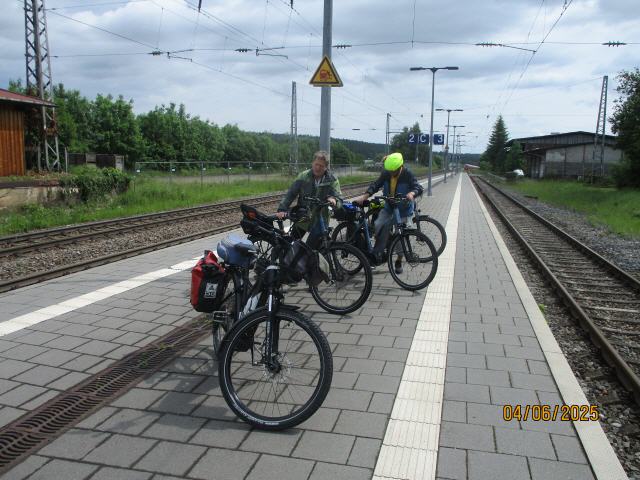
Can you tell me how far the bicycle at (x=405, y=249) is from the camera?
704 cm

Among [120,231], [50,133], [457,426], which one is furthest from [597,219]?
[50,133]

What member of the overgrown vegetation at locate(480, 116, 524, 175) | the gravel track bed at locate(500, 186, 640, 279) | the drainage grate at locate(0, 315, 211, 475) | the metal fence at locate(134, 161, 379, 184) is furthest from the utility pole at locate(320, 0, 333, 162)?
the overgrown vegetation at locate(480, 116, 524, 175)

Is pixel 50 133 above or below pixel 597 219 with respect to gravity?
above

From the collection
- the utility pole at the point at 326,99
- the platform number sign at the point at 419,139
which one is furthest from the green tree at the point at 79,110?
the utility pole at the point at 326,99

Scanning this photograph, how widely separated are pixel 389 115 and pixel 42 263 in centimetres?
4948

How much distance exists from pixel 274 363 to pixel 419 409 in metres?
1.00

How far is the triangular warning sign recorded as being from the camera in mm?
8734

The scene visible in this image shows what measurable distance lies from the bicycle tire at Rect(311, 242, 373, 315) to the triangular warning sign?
11.9 feet

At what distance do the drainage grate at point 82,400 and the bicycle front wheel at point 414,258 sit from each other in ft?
9.69

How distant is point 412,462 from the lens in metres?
2.95

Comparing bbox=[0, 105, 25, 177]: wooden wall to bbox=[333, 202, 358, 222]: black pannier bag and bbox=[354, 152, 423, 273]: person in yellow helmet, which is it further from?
bbox=[354, 152, 423, 273]: person in yellow helmet

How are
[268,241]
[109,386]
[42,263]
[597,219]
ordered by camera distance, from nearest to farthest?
[109,386] → [268,241] → [42,263] → [597,219]

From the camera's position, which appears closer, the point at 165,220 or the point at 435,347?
the point at 435,347

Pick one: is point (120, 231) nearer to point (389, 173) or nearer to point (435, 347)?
point (389, 173)
